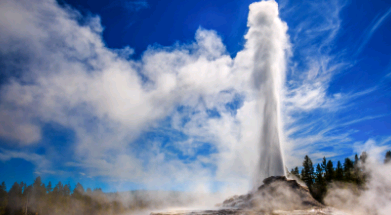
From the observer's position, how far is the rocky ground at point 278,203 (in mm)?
17219

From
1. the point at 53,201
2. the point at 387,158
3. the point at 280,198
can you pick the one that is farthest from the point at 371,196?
the point at 53,201

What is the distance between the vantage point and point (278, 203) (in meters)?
18.9

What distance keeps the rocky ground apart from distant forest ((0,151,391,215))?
17.9m

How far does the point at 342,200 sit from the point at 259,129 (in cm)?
1250

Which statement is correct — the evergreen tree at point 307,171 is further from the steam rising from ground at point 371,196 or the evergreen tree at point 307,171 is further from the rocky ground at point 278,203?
the rocky ground at point 278,203

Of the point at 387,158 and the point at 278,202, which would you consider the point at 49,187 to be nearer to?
the point at 278,202

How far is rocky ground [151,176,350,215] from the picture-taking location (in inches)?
678

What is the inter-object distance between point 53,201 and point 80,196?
7829mm

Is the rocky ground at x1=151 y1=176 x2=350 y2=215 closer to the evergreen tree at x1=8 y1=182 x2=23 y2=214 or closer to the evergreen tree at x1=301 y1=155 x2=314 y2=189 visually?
the evergreen tree at x1=301 y1=155 x2=314 y2=189

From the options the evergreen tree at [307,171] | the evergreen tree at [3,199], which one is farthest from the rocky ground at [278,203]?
the evergreen tree at [3,199]

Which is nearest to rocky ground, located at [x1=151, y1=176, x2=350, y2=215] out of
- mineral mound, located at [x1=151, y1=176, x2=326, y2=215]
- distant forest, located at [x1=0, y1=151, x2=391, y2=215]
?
mineral mound, located at [x1=151, y1=176, x2=326, y2=215]

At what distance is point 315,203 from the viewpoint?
1823cm

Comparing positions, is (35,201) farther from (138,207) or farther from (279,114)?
(279,114)

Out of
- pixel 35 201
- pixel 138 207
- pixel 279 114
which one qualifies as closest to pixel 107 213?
pixel 138 207
